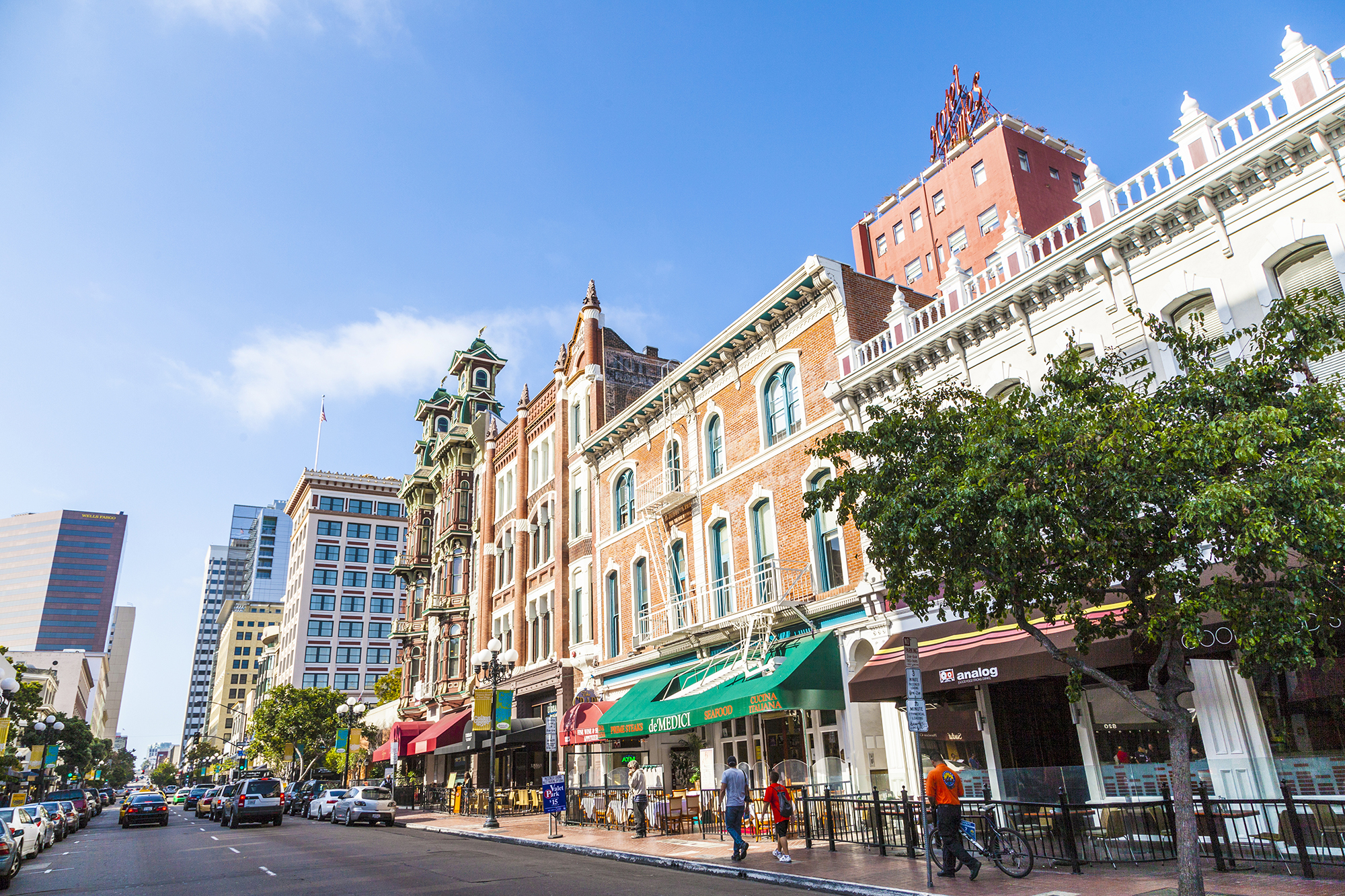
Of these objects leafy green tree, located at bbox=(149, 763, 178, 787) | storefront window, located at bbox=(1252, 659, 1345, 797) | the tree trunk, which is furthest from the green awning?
leafy green tree, located at bbox=(149, 763, 178, 787)

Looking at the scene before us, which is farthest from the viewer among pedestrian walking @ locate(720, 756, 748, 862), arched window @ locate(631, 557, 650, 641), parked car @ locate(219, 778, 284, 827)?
parked car @ locate(219, 778, 284, 827)

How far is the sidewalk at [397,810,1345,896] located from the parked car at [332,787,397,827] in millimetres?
14312

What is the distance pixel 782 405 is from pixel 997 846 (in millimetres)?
12897

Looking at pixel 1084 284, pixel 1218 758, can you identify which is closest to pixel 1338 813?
pixel 1218 758

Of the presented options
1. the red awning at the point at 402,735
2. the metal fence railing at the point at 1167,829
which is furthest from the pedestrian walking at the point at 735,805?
the red awning at the point at 402,735

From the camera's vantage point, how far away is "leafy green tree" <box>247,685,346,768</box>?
195ft

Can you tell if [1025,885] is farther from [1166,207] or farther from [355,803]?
[355,803]

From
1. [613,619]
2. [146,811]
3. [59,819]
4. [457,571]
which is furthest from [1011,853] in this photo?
[146,811]

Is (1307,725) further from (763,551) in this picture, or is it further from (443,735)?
(443,735)

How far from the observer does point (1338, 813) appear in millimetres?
10445

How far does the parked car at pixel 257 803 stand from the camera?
3169cm

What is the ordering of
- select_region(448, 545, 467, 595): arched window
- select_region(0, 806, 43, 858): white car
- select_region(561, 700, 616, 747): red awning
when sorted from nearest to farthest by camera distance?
select_region(0, 806, 43, 858): white car, select_region(561, 700, 616, 747): red awning, select_region(448, 545, 467, 595): arched window

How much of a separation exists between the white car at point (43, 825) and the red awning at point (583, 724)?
573 inches

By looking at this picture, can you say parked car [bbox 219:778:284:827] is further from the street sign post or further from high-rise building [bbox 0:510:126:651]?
high-rise building [bbox 0:510:126:651]
